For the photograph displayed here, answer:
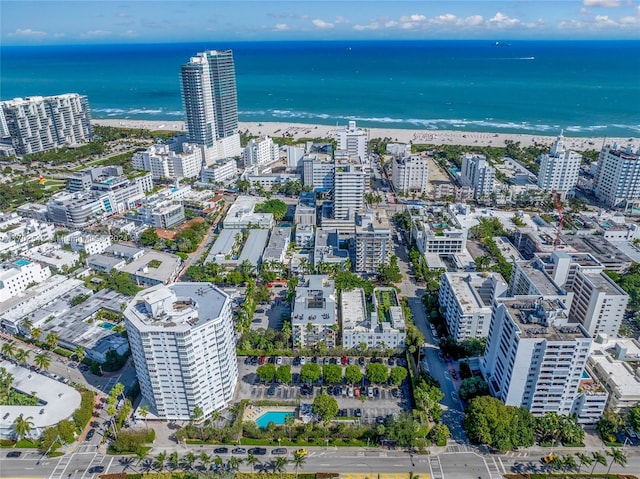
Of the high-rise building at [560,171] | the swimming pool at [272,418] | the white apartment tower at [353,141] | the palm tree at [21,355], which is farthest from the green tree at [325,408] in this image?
the high-rise building at [560,171]

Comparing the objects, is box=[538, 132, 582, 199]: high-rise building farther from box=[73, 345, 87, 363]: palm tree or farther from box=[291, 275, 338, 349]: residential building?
box=[73, 345, 87, 363]: palm tree

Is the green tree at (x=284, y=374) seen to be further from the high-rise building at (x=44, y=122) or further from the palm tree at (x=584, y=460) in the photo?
the high-rise building at (x=44, y=122)

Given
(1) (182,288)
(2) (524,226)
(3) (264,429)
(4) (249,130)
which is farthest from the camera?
(4) (249,130)

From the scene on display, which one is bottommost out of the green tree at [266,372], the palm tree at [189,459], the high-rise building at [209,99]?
the palm tree at [189,459]

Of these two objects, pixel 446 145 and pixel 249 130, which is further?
pixel 249 130

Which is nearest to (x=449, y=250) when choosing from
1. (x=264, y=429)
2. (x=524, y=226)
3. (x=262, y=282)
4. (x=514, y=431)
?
(x=524, y=226)

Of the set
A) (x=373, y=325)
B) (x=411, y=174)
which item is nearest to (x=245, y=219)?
(x=373, y=325)

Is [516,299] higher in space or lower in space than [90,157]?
higher

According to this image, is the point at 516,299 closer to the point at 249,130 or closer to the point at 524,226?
the point at 524,226
